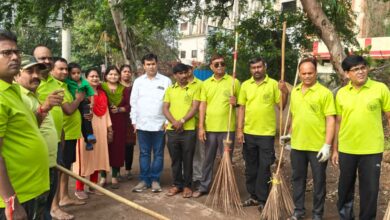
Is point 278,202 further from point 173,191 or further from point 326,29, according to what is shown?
point 326,29

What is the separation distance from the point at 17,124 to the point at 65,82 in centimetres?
217

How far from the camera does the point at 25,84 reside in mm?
2969

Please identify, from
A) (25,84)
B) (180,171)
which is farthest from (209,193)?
(25,84)

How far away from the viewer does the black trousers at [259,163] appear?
14.8 ft

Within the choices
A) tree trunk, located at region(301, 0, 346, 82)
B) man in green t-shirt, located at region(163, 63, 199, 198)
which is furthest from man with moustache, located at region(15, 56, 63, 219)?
tree trunk, located at region(301, 0, 346, 82)

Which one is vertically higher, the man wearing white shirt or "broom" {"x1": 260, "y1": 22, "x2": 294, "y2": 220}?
the man wearing white shirt

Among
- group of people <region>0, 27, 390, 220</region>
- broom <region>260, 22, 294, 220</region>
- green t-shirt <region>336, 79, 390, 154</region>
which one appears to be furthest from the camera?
broom <region>260, 22, 294, 220</region>

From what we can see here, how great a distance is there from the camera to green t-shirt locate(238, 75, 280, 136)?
14.7 ft

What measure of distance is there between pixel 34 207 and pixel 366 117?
9.60ft

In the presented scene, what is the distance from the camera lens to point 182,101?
5004 mm

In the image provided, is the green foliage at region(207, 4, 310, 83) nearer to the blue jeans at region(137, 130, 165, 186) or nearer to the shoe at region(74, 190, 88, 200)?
the blue jeans at region(137, 130, 165, 186)

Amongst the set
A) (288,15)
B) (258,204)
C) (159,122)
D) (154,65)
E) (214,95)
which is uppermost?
(288,15)

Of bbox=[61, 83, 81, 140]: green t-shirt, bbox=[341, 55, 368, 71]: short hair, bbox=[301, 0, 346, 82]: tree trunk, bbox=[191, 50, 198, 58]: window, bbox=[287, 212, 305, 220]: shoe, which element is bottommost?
bbox=[287, 212, 305, 220]: shoe

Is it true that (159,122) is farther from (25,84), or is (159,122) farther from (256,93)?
(25,84)
